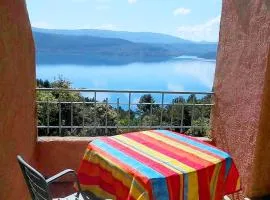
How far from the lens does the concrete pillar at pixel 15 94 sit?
285 centimetres

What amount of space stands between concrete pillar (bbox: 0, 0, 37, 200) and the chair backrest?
55 cm

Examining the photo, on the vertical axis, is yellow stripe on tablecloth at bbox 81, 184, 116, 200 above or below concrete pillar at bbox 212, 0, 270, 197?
below

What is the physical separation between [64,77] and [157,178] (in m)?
6.65

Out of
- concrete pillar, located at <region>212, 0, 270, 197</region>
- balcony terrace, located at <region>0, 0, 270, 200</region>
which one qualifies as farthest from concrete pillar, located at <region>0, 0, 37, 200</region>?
concrete pillar, located at <region>212, 0, 270, 197</region>

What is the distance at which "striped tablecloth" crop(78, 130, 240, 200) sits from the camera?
7.98 ft

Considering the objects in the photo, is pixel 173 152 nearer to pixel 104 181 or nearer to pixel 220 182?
pixel 220 182

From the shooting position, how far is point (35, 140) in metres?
4.36

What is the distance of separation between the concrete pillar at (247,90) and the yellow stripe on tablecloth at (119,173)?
1.76 m

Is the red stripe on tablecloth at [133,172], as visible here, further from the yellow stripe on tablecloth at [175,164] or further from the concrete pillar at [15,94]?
the concrete pillar at [15,94]

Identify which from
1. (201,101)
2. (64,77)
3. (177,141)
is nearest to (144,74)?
(64,77)

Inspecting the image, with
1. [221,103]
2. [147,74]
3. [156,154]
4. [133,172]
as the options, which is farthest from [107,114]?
[147,74]

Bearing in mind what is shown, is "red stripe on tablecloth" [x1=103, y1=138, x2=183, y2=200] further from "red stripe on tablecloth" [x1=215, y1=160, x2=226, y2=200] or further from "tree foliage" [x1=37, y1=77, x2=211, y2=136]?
"tree foliage" [x1=37, y1=77, x2=211, y2=136]

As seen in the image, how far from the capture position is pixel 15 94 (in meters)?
3.27

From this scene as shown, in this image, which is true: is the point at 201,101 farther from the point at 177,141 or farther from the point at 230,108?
the point at 177,141
